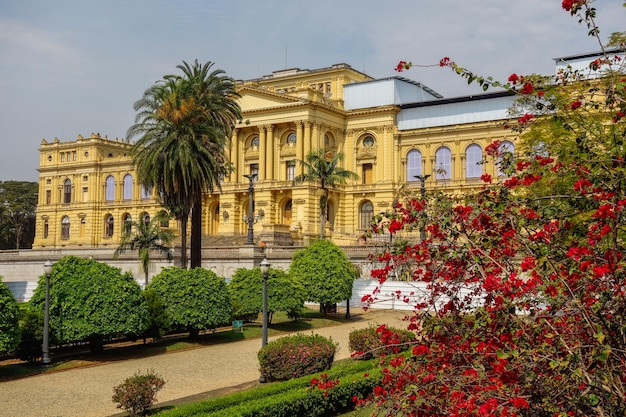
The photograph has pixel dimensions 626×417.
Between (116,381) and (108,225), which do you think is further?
(108,225)

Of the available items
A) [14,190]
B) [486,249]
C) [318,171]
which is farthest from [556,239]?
[14,190]

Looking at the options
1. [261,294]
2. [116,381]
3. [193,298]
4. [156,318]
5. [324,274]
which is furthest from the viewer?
[324,274]

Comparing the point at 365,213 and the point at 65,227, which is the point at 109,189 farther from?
the point at 365,213

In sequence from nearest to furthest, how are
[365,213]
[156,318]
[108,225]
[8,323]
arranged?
1. [8,323]
2. [156,318]
3. [365,213]
4. [108,225]

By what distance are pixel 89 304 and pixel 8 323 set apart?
10.0 ft

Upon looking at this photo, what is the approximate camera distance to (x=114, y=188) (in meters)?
75.6

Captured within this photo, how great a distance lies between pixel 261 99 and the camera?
202ft

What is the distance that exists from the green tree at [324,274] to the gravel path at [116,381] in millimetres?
6745

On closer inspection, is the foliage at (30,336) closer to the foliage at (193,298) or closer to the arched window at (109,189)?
the foliage at (193,298)

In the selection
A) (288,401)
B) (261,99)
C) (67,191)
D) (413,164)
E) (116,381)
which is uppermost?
(261,99)

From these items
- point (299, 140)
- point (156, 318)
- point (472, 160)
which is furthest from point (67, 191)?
point (156, 318)

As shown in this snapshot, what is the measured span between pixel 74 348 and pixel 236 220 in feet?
126

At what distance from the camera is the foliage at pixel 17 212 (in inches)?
3460

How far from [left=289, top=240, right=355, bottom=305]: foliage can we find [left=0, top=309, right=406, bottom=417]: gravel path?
6.74m
